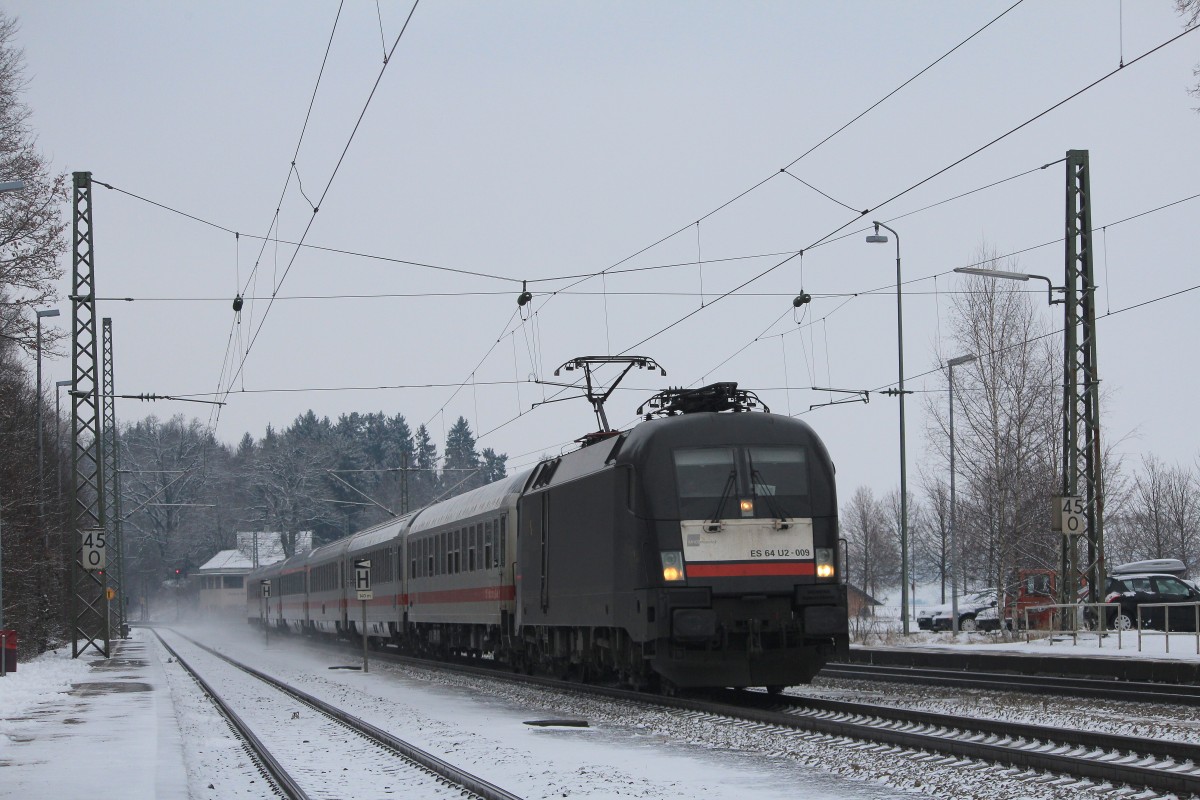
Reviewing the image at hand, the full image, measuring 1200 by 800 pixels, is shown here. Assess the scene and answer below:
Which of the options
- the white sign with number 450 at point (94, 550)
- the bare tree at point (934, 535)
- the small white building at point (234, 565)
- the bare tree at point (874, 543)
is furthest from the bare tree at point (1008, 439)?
the small white building at point (234, 565)

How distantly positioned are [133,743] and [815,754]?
7094mm

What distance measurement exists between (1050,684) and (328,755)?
999 centimetres

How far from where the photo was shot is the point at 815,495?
1848cm

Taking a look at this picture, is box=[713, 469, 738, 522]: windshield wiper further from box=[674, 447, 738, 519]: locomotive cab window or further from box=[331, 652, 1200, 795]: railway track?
box=[331, 652, 1200, 795]: railway track

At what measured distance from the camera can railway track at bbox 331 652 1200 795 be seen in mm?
10727

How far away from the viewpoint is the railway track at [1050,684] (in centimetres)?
1705

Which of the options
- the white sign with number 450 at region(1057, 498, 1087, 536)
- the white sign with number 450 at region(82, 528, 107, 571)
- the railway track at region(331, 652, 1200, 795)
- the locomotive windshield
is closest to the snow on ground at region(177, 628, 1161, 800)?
the railway track at region(331, 652, 1200, 795)

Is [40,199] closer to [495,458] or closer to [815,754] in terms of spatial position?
[815,754]

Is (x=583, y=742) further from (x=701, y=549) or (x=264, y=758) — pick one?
(x=701, y=549)

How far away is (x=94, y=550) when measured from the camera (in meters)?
32.7

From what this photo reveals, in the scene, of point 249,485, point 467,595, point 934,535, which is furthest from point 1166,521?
point 249,485

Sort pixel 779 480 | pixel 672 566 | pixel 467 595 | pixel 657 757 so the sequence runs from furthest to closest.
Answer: pixel 467 595 → pixel 779 480 → pixel 672 566 → pixel 657 757

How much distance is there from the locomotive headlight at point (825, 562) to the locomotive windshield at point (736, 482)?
0.53 m

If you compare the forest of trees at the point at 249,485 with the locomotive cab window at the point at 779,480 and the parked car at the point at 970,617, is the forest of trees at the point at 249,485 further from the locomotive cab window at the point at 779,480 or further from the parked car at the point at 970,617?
the locomotive cab window at the point at 779,480
